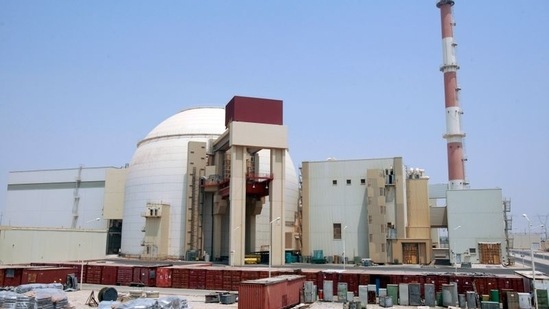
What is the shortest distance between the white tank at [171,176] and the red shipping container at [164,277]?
29930 mm

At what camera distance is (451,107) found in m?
91.6

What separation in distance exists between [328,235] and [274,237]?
14473mm

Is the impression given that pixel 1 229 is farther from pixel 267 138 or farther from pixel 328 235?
pixel 328 235

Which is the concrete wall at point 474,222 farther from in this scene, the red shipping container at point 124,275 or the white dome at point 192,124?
the red shipping container at point 124,275

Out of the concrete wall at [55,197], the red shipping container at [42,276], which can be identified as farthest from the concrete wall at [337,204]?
the concrete wall at [55,197]

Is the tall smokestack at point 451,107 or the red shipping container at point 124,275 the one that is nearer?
the red shipping container at point 124,275

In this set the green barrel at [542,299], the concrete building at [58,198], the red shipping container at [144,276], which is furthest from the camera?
the concrete building at [58,198]

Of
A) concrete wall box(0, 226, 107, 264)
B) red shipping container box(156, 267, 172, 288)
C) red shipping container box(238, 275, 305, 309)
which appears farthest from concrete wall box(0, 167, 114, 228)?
red shipping container box(238, 275, 305, 309)

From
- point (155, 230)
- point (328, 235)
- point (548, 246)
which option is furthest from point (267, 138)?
point (548, 246)

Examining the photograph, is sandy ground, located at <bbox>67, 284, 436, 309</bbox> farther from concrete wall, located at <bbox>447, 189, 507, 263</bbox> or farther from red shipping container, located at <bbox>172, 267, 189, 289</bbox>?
concrete wall, located at <bbox>447, 189, 507, 263</bbox>

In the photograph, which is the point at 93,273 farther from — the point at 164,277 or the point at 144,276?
the point at 164,277

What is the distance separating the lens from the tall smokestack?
90.1m

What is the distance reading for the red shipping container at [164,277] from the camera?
48.6m

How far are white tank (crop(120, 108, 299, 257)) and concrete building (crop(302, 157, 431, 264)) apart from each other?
7.88 metres
